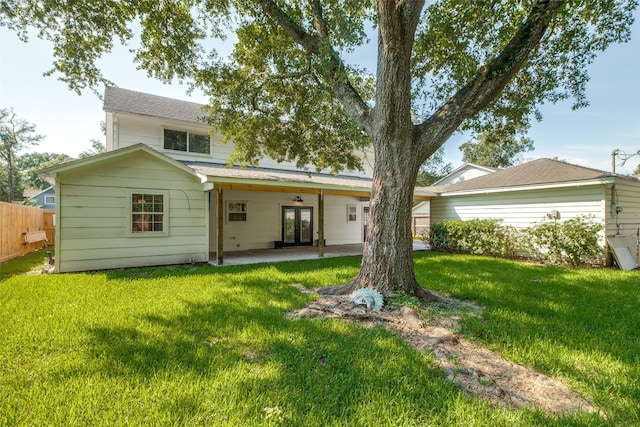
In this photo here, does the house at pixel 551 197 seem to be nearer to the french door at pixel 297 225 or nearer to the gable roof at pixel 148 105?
the french door at pixel 297 225

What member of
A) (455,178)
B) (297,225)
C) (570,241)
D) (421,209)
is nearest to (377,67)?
(570,241)

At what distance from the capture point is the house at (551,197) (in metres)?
8.47

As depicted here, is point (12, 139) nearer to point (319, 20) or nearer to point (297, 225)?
point (297, 225)

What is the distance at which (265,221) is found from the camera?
12422mm

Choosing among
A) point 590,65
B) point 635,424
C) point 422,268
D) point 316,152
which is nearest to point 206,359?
point 635,424

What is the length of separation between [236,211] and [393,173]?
8.47 metres

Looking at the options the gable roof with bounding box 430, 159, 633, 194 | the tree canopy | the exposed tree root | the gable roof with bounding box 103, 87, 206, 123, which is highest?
the tree canopy

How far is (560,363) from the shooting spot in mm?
2732

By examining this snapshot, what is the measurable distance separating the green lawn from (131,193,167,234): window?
2.93 m

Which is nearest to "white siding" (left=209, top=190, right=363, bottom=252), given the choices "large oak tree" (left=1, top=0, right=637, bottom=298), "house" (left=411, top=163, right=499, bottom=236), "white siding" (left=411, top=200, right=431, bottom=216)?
"large oak tree" (left=1, top=0, right=637, bottom=298)

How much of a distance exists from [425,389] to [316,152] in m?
7.96

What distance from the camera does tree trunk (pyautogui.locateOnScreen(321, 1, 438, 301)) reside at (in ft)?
14.8

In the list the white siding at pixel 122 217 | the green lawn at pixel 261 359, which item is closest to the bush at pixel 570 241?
the green lawn at pixel 261 359

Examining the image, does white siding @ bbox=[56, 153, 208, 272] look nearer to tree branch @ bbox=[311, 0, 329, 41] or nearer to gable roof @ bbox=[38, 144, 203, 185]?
gable roof @ bbox=[38, 144, 203, 185]
